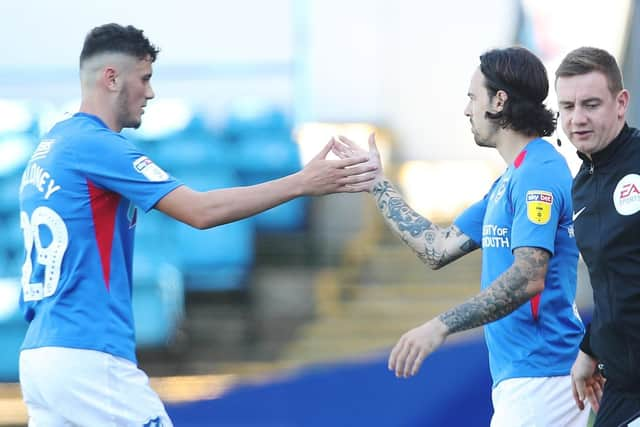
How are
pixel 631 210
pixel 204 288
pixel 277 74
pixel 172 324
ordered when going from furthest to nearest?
pixel 277 74, pixel 204 288, pixel 172 324, pixel 631 210

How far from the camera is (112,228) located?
381 cm

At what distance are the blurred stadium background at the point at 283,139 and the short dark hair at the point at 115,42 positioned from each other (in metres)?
4.22

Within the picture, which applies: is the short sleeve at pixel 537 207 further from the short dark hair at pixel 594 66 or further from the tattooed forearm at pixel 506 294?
the short dark hair at pixel 594 66

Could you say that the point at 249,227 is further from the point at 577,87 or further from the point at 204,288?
the point at 577,87

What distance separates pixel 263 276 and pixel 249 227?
57 cm

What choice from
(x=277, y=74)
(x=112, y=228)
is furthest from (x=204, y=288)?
(x=112, y=228)

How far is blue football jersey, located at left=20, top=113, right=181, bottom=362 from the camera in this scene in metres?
3.71

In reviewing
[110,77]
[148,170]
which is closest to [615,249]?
[148,170]

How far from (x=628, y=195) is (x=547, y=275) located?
455 mm

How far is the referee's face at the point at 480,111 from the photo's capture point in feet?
12.8

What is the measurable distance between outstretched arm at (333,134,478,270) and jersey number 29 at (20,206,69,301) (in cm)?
110

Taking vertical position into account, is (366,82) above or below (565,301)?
above

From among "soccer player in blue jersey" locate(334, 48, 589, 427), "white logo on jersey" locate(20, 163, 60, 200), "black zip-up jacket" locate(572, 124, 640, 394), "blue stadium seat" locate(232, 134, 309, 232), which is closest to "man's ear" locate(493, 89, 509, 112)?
"soccer player in blue jersey" locate(334, 48, 589, 427)

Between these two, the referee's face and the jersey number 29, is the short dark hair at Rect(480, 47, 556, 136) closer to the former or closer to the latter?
the referee's face
